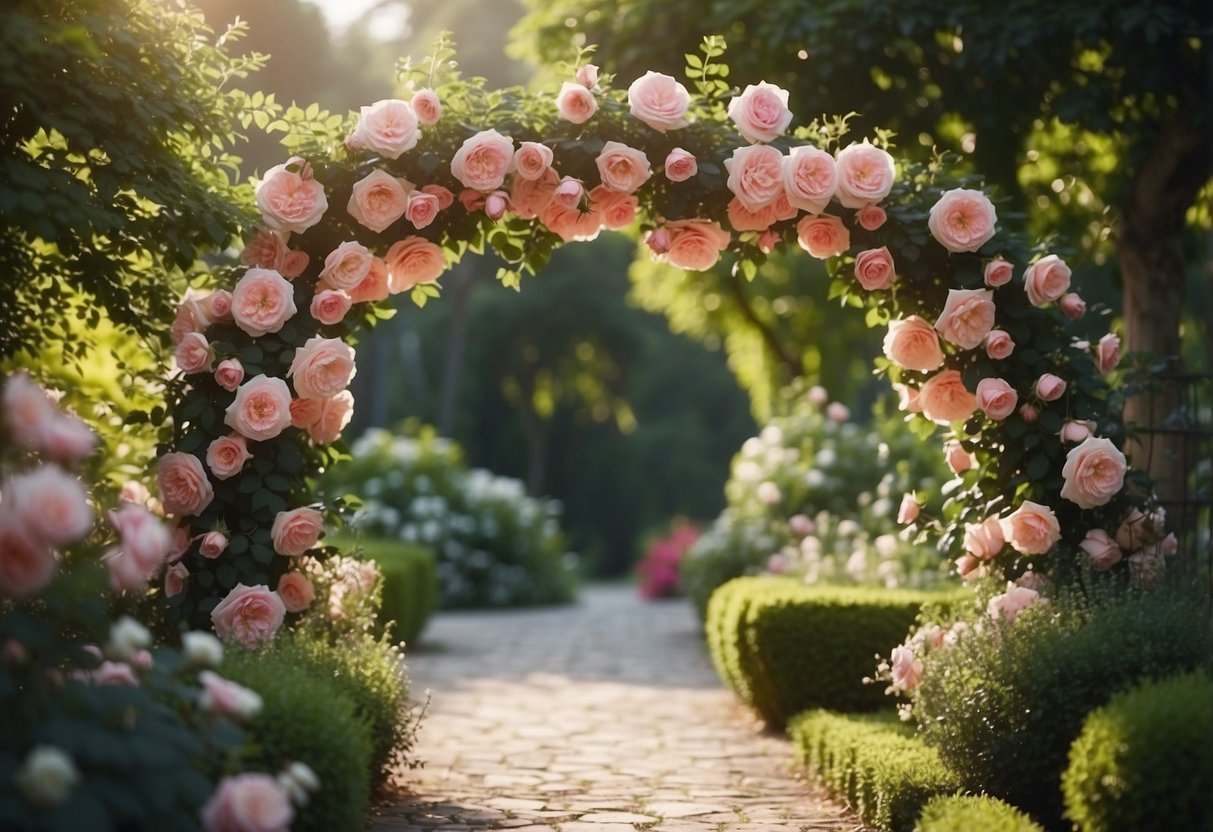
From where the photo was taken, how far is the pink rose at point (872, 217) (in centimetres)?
546

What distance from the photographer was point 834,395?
15211 millimetres

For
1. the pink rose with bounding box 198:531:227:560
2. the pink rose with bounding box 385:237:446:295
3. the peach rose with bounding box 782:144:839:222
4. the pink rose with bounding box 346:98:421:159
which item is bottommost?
the pink rose with bounding box 198:531:227:560

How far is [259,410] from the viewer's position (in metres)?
5.01

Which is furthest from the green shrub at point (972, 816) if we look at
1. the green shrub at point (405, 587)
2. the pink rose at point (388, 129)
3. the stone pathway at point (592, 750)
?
the green shrub at point (405, 587)

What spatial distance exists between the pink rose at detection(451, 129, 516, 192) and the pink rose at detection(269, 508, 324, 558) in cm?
146

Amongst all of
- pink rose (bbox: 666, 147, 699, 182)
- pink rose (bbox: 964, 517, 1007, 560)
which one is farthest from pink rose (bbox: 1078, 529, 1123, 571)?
pink rose (bbox: 666, 147, 699, 182)

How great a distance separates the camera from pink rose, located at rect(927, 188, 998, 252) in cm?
532

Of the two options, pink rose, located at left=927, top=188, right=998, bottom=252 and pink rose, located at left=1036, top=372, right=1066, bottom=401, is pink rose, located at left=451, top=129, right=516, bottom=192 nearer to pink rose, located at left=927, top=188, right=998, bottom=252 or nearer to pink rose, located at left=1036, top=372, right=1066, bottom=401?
pink rose, located at left=927, top=188, right=998, bottom=252

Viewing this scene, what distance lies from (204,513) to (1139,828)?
11.4 ft

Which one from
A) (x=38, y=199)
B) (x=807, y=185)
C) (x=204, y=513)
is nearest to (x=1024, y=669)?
(x=807, y=185)

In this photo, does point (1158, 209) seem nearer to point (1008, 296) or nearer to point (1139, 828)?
point (1008, 296)

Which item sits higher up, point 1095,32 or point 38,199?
point 1095,32

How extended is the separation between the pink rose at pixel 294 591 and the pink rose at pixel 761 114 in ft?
8.32

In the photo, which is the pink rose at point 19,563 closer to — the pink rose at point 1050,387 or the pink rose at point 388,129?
the pink rose at point 388,129
